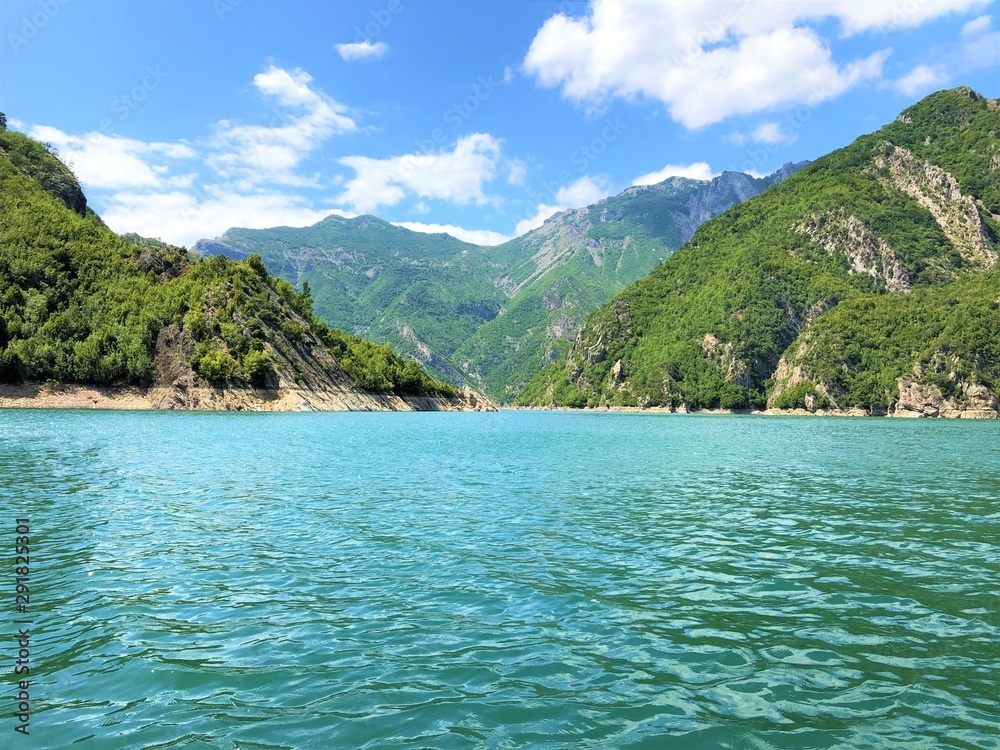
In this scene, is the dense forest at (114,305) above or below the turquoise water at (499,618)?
above

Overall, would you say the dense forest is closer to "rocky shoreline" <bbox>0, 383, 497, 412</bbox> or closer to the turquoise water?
"rocky shoreline" <bbox>0, 383, 497, 412</bbox>

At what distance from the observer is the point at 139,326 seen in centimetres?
12825

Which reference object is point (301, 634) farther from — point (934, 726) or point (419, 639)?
point (934, 726)

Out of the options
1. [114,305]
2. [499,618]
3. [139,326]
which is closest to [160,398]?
[139,326]

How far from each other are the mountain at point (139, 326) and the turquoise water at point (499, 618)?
104 metres

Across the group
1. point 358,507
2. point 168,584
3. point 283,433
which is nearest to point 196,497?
point 358,507

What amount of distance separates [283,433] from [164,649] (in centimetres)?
6005

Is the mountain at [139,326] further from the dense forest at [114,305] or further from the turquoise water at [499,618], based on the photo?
the turquoise water at [499,618]

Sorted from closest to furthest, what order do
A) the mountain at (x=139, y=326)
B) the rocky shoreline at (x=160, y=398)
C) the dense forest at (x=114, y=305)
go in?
the rocky shoreline at (x=160, y=398) < the mountain at (x=139, y=326) < the dense forest at (x=114, y=305)

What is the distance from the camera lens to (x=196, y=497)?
2647cm

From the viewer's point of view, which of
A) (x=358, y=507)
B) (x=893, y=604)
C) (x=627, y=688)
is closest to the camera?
(x=627, y=688)

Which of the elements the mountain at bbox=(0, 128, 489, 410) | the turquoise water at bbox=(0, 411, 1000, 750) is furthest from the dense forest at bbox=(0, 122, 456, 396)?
the turquoise water at bbox=(0, 411, 1000, 750)

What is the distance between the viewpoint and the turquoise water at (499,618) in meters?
8.51

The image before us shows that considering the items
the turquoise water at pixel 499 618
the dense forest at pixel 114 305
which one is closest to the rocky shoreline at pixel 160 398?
the dense forest at pixel 114 305
